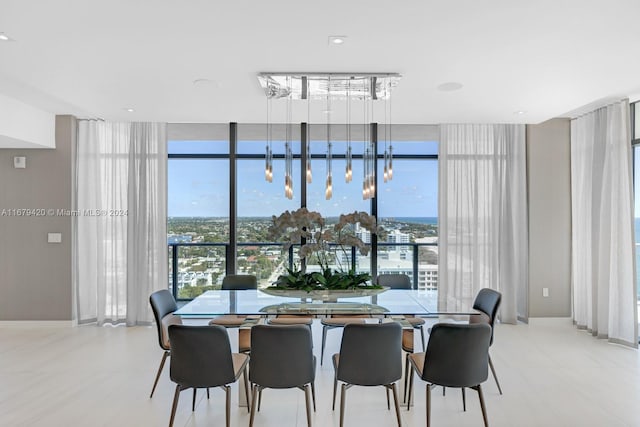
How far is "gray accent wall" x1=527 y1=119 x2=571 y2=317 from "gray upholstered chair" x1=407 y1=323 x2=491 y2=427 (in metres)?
3.43

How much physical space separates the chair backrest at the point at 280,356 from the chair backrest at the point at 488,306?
1618 mm

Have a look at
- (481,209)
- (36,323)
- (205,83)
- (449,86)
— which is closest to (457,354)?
(449,86)

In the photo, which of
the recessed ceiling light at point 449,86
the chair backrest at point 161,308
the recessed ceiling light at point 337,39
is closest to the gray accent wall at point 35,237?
the chair backrest at point 161,308

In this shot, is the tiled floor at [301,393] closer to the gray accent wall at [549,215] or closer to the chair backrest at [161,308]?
the chair backrest at [161,308]

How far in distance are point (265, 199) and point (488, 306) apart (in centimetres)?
333

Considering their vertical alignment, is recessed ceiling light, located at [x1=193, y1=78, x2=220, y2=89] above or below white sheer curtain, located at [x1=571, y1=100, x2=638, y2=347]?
above

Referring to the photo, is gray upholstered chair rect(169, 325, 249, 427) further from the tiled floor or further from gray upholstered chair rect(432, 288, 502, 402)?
gray upholstered chair rect(432, 288, 502, 402)

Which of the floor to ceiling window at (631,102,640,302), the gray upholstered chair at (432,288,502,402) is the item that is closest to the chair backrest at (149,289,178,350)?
the gray upholstered chair at (432,288,502,402)

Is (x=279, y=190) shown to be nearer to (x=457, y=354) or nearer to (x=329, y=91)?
(x=329, y=91)

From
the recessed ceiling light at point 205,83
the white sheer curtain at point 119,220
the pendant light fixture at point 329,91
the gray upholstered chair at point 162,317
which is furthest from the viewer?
the white sheer curtain at point 119,220

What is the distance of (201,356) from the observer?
2.57 m

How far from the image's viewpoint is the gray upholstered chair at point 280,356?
2.54 meters

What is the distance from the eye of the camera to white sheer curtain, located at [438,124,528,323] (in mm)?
5590

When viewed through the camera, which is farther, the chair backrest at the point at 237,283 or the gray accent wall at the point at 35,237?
the gray accent wall at the point at 35,237
